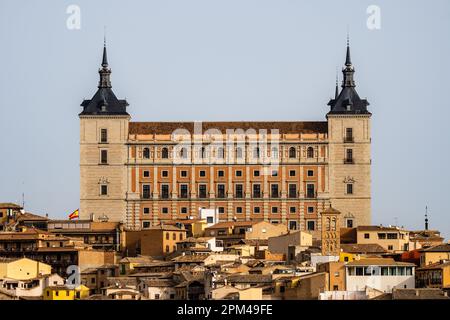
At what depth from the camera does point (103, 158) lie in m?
124

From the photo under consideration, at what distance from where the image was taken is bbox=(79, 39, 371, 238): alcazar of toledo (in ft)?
405

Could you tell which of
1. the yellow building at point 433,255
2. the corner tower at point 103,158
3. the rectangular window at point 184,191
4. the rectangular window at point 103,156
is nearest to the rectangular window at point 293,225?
the rectangular window at point 184,191

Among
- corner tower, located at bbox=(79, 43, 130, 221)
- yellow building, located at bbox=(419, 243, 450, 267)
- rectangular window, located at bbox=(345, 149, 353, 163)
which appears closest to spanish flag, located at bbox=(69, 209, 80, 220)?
corner tower, located at bbox=(79, 43, 130, 221)

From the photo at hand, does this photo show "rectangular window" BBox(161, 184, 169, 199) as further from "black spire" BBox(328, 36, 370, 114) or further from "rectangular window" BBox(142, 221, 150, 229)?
"black spire" BBox(328, 36, 370, 114)

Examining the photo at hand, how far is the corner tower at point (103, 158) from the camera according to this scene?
4830 inches

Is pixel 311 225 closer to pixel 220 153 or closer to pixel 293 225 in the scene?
pixel 293 225

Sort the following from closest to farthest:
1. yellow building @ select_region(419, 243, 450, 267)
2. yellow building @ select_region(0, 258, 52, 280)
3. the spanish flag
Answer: yellow building @ select_region(0, 258, 52, 280) < yellow building @ select_region(419, 243, 450, 267) < the spanish flag

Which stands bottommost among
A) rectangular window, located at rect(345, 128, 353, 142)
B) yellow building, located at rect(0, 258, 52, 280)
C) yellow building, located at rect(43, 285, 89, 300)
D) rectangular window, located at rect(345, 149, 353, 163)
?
yellow building, located at rect(43, 285, 89, 300)

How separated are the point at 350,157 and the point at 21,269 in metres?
31.7

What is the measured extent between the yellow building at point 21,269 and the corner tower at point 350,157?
26856 millimetres

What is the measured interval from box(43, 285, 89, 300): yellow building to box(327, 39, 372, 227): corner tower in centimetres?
3269

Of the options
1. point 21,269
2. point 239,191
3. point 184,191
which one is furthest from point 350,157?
point 21,269
